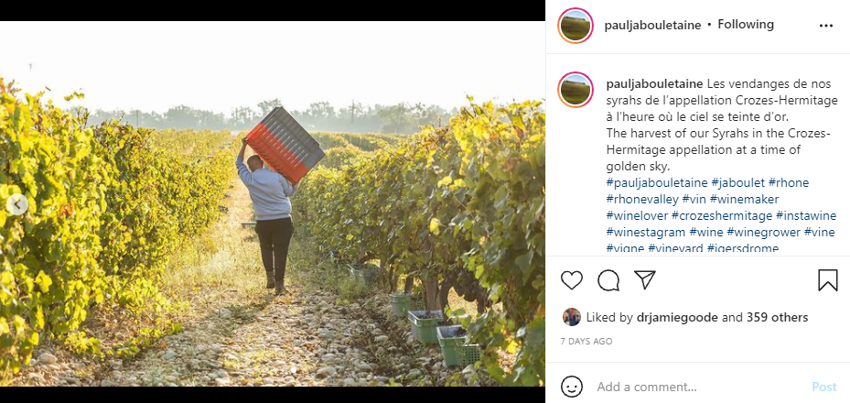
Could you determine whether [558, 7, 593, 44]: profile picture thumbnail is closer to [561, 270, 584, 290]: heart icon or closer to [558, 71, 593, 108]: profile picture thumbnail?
[558, 71, 593, 108]: profile picture thumbnail

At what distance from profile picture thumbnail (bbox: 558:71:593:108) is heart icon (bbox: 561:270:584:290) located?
2.02ft

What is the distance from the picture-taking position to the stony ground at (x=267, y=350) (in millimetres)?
4727

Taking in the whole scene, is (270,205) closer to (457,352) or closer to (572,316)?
(457,352)

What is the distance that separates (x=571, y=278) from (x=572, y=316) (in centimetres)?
15

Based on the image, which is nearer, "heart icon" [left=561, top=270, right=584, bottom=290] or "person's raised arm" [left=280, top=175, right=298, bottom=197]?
"heart icon" [left=561, top=270, right=584, bottom=290]

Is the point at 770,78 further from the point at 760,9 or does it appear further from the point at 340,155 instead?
the point at 340,155

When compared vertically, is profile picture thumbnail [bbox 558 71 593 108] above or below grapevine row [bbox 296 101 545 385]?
above

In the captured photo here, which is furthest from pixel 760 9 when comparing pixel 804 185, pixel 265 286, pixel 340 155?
pixel 340 155

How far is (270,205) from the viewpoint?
759 centimetres

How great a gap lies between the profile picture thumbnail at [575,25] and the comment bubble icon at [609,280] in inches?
34.5

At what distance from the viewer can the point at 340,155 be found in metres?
31.1

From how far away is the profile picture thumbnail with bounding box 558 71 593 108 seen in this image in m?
2.70

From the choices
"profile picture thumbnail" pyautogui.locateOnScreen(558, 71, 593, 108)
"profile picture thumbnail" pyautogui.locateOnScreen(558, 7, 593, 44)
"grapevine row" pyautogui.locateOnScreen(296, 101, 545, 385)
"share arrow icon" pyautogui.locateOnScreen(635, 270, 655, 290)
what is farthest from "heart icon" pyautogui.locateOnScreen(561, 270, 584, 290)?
"profile picture thumbnail" pyautogui.locateOnScreen(558, 7, 593, 44)

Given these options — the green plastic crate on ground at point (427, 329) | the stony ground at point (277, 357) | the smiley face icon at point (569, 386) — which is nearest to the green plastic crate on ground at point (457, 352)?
the stony ground at point (277, 357)
